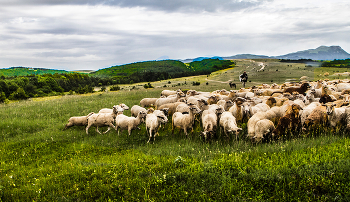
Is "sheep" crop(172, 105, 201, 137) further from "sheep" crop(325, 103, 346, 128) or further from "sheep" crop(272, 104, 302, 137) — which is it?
"sheep" crop(325, 103, 346, 128)

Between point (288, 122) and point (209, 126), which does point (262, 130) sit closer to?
point (288, 122)

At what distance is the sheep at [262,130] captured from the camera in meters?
9.19

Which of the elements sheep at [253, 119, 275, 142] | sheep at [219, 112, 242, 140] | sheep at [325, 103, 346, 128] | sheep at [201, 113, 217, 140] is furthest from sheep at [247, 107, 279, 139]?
sheep at [325, 103, 346, 128]

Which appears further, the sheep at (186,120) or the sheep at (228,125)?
the sheep at (186,120)

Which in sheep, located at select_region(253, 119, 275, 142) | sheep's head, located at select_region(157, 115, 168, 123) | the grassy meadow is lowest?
the grassy meadow

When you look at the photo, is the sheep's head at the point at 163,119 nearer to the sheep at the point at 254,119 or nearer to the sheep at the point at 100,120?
the sheep at the point at 100,120

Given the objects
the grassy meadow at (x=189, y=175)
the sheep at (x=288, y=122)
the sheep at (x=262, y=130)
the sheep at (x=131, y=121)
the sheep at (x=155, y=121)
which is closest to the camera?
the grassy meadow at (x=189, y=175)

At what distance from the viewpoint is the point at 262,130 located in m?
9.23

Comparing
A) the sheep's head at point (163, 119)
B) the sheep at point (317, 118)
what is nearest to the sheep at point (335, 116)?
the sheep at point (317, 118)

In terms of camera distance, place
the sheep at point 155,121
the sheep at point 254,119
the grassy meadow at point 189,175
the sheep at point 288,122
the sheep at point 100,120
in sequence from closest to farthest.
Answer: the grassy meadow at point 189,175, the sheep at point 288,122, the sheep at point 254,119, the sheep at point 155,121, the sheep at point 100,120

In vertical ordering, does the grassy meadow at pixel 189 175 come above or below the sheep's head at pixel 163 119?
below

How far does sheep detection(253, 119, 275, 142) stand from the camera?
30.1 ft

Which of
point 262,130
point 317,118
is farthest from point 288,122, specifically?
point 262,130

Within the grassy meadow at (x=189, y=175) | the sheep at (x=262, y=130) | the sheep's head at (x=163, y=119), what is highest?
the sheep's head at (x=163, y=119)
